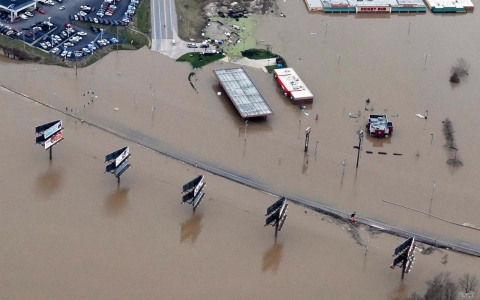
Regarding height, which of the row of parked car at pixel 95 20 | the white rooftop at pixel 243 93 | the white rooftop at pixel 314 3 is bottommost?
the white rooftop at pixel 243 93

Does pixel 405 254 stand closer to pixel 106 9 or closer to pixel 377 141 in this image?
pixel 377 141

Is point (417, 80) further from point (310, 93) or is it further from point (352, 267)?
point (352, 267)

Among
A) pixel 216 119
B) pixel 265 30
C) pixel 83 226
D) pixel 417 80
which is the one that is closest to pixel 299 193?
pixel 216 119

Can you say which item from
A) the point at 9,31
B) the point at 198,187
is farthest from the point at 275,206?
the point at 9,31

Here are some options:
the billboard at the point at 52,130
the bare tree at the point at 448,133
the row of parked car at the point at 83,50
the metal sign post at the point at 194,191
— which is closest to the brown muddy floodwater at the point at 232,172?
the bare tree at the point at 448,133

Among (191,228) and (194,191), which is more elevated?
(194,191)

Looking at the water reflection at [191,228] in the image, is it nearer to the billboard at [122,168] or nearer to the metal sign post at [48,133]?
the billboard at [122,168]
